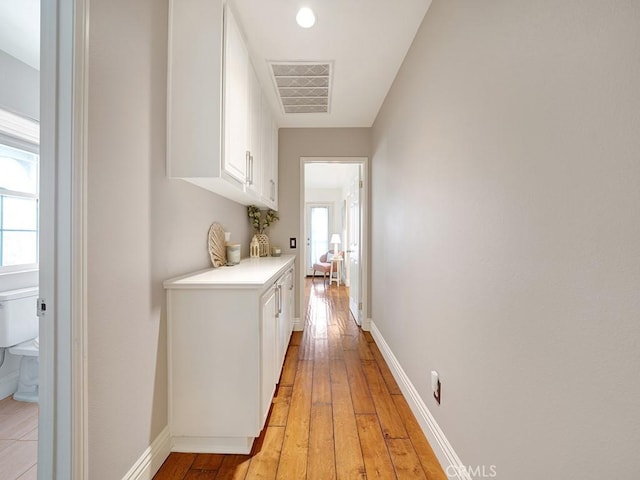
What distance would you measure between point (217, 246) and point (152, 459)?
52.3 inches

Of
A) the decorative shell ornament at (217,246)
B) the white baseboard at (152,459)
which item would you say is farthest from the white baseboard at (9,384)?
the decorative shell ornament at (217,246)

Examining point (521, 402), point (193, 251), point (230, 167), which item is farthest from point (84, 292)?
point (521, 402)

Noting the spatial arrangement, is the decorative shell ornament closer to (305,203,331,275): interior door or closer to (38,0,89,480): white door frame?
(38,0,89,480): white door frame

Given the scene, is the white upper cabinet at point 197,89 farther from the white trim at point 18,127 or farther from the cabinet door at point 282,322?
the white trim at point 18,127

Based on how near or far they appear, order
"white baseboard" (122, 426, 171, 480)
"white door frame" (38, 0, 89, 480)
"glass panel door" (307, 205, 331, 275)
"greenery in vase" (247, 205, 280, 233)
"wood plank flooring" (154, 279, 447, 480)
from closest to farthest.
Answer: "white door frame" (38, 0, 89, 480), "white baseboard" (122, 426, 171, 480), "wood plank flooring" (154, 279, 447, 480), "greenery in vase" (247, 205, 280, 233), "glass panel door" (307, 205, 331, 275)

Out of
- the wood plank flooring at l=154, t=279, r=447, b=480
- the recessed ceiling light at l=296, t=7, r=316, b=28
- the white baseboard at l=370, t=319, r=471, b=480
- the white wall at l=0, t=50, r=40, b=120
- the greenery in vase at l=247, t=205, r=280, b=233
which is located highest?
the recessed ceiling light at l=296, t=7, r=316, b=28

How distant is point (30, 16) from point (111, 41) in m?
1.15

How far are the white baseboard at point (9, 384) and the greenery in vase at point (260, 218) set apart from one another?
2.28 metres

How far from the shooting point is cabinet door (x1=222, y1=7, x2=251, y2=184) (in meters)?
1.61

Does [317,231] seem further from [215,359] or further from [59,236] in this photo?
[59,236]

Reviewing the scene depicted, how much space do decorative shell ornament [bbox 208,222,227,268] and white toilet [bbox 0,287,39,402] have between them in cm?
129

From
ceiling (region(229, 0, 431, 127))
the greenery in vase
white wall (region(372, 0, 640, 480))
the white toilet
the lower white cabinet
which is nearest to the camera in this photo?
white wall (region(372, 0, 640, 480))

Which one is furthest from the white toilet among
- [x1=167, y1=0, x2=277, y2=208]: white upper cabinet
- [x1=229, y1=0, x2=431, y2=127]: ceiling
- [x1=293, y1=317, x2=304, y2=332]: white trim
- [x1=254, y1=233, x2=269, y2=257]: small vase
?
[x1=229, y1=0, x2=431, y2=127]: ceiling

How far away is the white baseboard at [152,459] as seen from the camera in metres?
1.24
